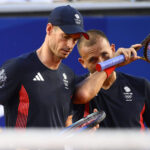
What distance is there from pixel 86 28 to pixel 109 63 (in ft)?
3.50

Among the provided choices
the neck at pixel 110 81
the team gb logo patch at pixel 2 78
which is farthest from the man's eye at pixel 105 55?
the team gb logo patch at pixel 2 78

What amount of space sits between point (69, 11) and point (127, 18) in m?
1.11

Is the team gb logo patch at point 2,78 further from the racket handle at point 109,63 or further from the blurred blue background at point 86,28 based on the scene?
the blurred blue background at point 86,28

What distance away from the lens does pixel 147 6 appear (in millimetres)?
2672

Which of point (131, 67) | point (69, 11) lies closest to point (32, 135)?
point (69, 11)

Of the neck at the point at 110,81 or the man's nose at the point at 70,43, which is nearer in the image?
the man's nose at the point at 70,43

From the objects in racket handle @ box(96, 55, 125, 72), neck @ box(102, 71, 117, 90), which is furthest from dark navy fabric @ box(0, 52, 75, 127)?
neck @ box(102, 71, 117, 90)

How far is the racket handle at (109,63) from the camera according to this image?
1.68 meters

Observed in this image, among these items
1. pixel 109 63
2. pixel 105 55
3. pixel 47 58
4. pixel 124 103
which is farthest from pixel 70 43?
pixel 124 103

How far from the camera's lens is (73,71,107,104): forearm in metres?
1.73

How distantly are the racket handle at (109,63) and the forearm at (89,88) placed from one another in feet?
0.24

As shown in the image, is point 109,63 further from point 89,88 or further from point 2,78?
point 2,78

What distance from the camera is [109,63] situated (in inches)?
67.1

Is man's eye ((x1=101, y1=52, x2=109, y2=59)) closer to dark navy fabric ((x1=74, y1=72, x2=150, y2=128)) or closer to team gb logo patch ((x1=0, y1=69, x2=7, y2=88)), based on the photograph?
dark navy fabric ((x1=74, y1=72, x2=150, y2=128))
